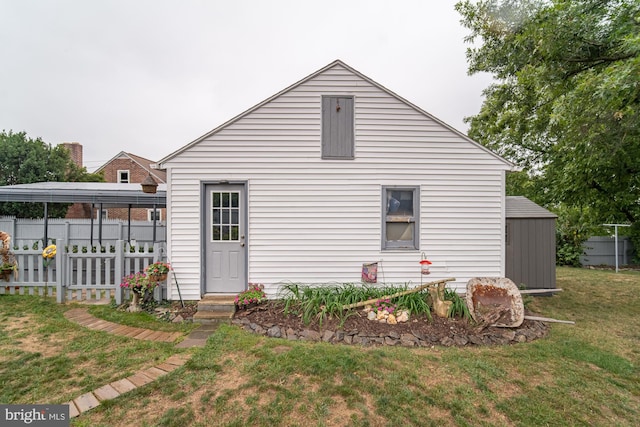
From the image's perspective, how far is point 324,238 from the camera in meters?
5.38

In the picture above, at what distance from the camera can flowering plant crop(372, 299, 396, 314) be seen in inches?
168

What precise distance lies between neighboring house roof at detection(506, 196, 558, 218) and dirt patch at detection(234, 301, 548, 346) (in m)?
2.88

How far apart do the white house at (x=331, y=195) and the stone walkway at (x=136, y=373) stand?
1191 mm

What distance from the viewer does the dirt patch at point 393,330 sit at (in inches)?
145

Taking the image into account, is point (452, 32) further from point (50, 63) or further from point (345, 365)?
point (50, 63)

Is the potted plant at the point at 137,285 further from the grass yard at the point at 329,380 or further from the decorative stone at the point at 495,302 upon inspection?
the decorative stone at the point at 495,302

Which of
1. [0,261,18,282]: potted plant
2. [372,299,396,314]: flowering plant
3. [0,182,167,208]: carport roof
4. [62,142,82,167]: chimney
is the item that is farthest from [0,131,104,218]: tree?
[372,299,396,314]: flowering plant

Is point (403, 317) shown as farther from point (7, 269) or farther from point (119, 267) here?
point (7, 269)

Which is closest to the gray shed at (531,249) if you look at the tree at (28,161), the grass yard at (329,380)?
the grass yard at (329,380)

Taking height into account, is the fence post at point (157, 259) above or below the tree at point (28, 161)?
below

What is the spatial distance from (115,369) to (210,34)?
39.5 ft

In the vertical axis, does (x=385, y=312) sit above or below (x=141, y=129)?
below

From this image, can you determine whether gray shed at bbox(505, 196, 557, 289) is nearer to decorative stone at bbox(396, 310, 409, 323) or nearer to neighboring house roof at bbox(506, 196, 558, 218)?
neighboring house roof at bbox(506, 196, 558, 218)

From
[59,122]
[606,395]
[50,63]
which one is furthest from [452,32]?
[59,122]
